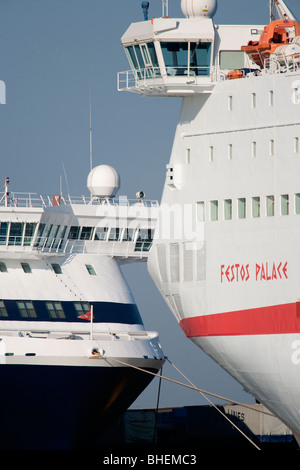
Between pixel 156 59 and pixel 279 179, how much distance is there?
21.1 ft

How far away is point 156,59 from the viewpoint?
4544 centimetres

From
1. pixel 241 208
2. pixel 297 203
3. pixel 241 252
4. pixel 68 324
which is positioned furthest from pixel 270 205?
pixel 68 324

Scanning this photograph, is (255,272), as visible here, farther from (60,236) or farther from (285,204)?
(60,236)

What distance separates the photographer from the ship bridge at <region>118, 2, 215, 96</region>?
45000mm

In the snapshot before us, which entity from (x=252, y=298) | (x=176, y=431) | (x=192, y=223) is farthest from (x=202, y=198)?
(x=176, y=431)

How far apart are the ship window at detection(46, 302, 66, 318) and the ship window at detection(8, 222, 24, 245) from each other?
2.86m

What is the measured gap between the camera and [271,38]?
44625mm

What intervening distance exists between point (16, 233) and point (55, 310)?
358cm

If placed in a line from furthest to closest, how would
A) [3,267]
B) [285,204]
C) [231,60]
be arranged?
[3,267]
[231,60]
[285,204]

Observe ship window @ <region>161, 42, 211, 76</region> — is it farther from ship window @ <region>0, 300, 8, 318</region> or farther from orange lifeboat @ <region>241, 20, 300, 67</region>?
ship window @ <region>0, 300, 8, 318</region>

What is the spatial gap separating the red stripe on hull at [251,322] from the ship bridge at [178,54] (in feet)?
24.3

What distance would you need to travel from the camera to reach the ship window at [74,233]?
6066 cm

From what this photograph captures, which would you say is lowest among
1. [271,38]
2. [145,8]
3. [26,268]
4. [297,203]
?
[26,268]

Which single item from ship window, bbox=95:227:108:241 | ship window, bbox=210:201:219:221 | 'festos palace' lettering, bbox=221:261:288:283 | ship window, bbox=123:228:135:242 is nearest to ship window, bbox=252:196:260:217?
'festos palace' lettering, bbox=221:261:288:283
